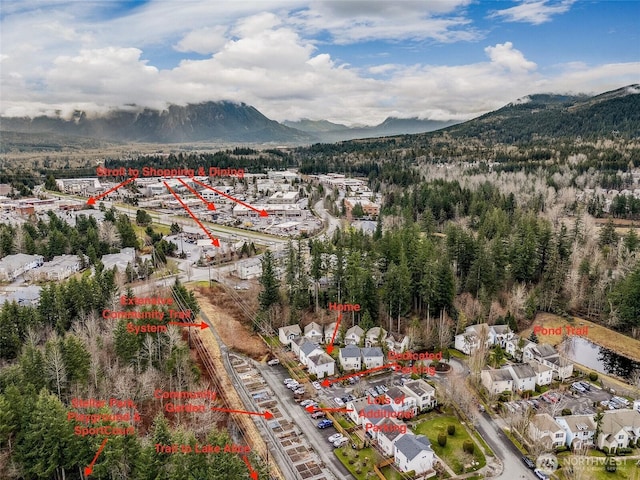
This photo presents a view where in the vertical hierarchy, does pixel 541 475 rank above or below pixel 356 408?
below

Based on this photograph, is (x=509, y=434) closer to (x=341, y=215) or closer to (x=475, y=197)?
(x=475, y=197)

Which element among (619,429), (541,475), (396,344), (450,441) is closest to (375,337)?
(396,344)

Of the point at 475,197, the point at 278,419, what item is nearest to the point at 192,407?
the point at 278,419

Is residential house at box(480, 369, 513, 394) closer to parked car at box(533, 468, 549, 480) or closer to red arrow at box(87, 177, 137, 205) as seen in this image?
parked car at box(533, 468, 549, 480)

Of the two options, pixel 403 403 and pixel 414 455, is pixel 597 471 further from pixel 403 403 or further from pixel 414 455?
pixel 403 403

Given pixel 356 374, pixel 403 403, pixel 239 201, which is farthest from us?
pixel 239 201

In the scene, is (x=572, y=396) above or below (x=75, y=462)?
below
